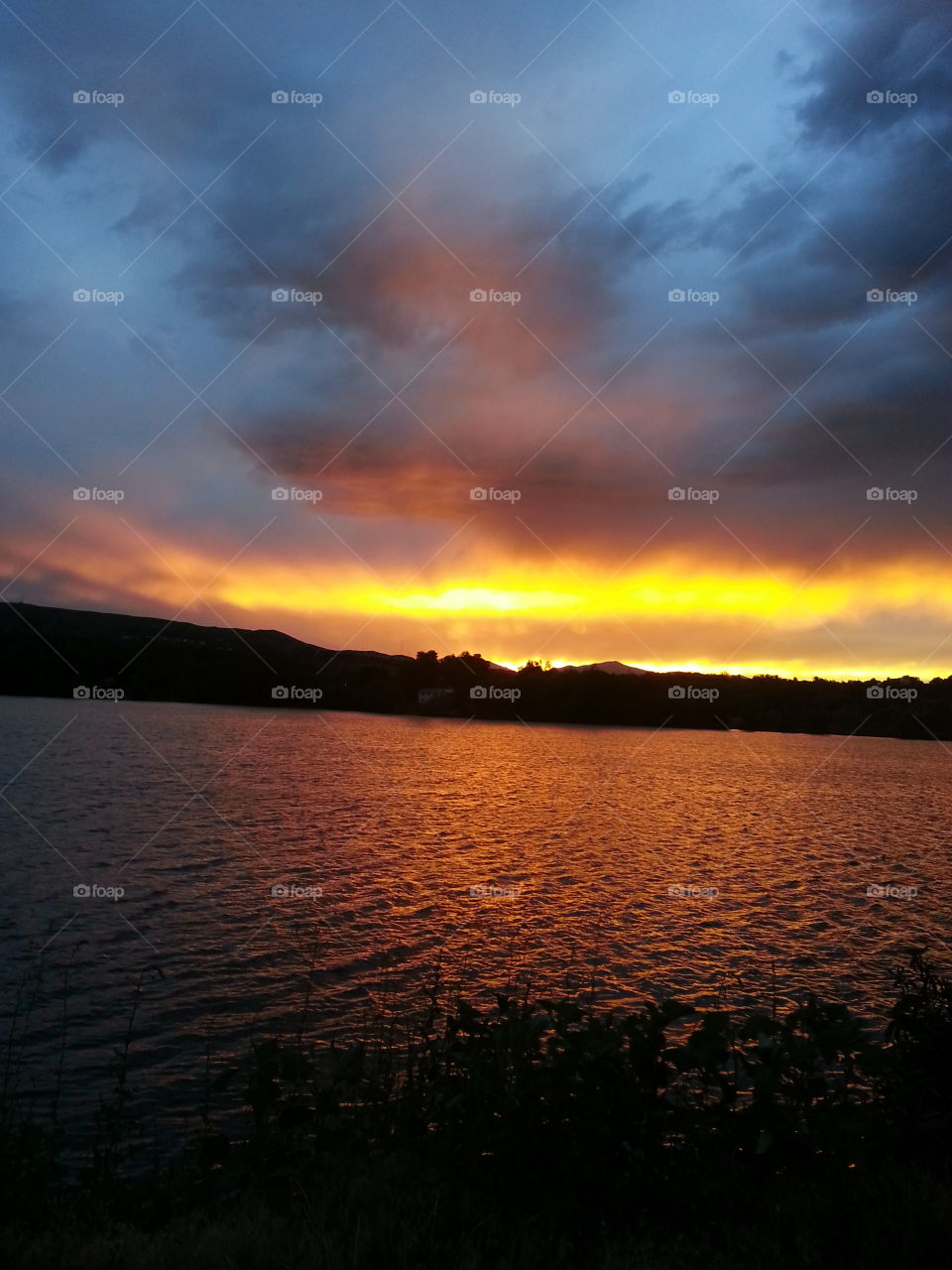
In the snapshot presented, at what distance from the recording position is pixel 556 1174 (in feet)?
16.5

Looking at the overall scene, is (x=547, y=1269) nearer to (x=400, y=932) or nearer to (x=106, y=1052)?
(x=106, y=1052)

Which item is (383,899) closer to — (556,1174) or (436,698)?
(556,1174)

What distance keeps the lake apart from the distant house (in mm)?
95898

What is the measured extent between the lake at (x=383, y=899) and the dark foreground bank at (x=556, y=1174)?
272cm

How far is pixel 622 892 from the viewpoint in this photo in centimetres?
2191

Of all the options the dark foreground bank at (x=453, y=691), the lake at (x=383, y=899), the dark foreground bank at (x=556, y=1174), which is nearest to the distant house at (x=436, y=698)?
the dark foreground bank at (x=453, y=691)

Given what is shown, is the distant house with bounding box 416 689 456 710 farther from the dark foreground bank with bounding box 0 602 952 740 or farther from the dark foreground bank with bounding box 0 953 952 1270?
the dark foreground bank with bounding box 0 953 952 1270

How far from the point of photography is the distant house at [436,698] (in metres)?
145

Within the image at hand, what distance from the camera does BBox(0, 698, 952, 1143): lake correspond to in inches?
506

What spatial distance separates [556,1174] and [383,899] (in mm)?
15230

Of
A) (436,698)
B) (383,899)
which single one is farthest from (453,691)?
(383,899)

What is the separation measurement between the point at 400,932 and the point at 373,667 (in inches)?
5552

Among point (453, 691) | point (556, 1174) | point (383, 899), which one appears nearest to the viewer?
point (556, 1174)

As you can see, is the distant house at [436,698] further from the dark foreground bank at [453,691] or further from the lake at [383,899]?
the lake at [383,899]
